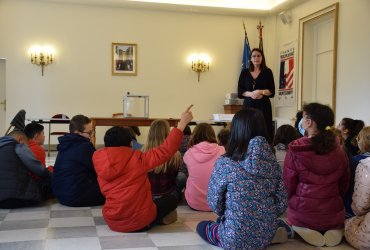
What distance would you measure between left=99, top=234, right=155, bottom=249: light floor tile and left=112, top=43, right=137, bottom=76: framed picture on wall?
655 cm

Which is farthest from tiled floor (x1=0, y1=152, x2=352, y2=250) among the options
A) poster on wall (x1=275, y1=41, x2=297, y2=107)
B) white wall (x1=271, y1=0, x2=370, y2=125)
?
poster on wall (x1=275, y1=41, x2=297, y2=107)

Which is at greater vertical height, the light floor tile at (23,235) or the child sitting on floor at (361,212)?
the child sitting on floor at (361,212)

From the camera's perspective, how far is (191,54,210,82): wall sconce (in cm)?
920

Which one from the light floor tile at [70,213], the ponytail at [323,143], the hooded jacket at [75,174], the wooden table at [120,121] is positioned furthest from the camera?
the wooden table at [120,121]

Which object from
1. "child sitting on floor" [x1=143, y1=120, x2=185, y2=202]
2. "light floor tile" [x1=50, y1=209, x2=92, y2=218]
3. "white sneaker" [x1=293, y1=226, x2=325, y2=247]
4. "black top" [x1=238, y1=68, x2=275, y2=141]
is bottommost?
"light floor tile" [x1=50, y1=209, x2=92, y2=218]

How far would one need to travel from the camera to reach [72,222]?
309 centimetres

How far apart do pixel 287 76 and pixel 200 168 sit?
19.5ft

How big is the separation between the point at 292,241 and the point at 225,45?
7148 millimetres

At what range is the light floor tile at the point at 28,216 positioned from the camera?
3.20m

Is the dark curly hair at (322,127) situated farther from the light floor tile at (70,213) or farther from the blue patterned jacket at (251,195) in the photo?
the light floor tile at (70,213)

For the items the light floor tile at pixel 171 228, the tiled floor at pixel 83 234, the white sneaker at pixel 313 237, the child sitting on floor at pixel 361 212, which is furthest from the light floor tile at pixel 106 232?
the child sitting on floor at pixel 361 212

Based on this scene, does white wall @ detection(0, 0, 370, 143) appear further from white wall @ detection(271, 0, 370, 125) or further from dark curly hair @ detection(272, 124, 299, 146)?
dark curly hair @ detection(272, 124, 299, 146)

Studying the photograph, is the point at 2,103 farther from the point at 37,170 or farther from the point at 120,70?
the point at 37,170

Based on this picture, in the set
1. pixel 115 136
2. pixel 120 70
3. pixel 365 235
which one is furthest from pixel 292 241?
pixel 120 70
